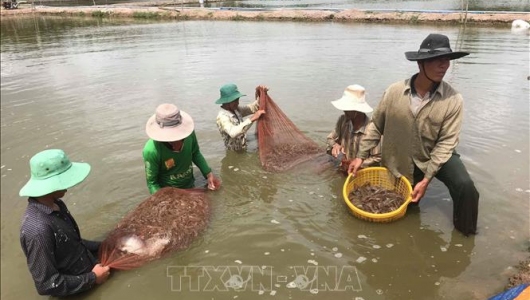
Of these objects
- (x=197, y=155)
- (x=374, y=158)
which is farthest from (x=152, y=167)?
(x=374, y=158)

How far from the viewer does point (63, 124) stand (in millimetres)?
7562

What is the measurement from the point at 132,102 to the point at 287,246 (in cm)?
625

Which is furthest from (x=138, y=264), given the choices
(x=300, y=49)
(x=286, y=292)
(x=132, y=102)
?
(x=300, y=49)

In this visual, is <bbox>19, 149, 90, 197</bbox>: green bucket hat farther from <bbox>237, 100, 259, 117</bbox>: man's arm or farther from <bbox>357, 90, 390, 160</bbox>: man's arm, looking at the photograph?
<bbox>237, 100, 259, 117</bbox>: man's arm

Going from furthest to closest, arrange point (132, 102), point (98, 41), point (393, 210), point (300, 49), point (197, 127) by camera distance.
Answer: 1. point (98, 41)
2. point (300, 49)
3. point (132, 102)
4. point (197, 127)
5. point (393, 210)

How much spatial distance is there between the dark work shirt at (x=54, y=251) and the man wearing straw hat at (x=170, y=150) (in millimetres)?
1139

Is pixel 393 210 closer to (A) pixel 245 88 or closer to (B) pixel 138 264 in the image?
(B) pixel 138 264

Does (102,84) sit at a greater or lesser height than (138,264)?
greater

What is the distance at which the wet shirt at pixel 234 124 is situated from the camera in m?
5.49

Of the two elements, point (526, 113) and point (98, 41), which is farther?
point (98, 41)

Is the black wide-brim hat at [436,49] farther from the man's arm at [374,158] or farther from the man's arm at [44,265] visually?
the man's arm at [44,265]

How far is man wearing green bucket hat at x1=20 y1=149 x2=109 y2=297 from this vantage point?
271cm

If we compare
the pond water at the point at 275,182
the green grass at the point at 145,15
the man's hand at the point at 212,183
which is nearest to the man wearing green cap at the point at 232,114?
the pond water at the point at 275,182

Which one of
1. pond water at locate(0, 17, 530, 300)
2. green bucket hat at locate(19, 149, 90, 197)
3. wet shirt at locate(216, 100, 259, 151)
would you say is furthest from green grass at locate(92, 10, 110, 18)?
green bucket hat at locate(19, 149, 90, 197)
